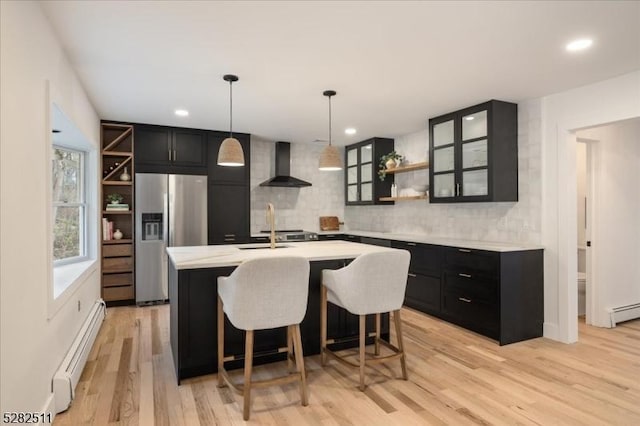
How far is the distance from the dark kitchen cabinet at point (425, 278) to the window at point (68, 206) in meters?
3.84

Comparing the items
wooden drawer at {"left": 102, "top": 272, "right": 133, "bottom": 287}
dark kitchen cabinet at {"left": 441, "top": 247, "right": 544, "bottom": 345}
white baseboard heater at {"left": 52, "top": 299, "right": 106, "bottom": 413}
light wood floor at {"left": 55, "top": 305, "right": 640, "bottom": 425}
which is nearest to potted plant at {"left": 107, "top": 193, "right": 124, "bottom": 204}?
wooden drawer at {"left": 102, "top": 272, "right": 133, "bottom": 287}

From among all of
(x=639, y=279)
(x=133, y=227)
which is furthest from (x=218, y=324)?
(x=639, y=279)

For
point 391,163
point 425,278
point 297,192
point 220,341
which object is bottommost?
point 220,341

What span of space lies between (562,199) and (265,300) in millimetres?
3069

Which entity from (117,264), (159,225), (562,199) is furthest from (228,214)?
(562,199)

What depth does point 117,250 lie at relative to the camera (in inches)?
190

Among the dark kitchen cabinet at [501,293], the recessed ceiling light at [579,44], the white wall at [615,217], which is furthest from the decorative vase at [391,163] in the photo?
the recessed ceiling light at [579,44]

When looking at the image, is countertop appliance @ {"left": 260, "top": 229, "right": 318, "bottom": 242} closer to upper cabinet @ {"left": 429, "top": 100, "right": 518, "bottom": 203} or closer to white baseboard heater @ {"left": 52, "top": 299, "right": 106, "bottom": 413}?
upper cabinet @ {"left": 429, "top": 100, "right": 518, "bottom": 203}

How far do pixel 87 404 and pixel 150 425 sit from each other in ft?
1.90

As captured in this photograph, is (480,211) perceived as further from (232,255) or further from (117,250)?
(117,250)

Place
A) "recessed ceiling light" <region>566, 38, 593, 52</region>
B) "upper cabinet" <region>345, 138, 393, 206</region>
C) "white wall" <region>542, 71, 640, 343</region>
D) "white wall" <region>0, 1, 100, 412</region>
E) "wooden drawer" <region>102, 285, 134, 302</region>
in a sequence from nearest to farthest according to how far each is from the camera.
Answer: "white wall" <region>0, 1, 100, 412</region> → "recessed ceiling light" <region>566, 38, 593, 52</region> → "white wall" <region>542, 71, 640, 343</region> → "wooden drawer" <region>102, 285, 134, 302</region> → "upper cabinet" <region>345, 138, 393, 206</region>

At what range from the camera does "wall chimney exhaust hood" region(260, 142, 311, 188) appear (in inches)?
234

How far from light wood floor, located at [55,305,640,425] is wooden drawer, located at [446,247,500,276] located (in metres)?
0.72

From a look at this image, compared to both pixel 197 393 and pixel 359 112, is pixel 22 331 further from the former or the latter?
pixel 359 112
